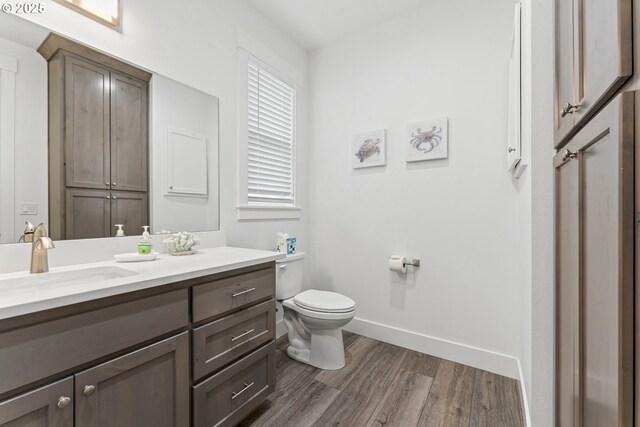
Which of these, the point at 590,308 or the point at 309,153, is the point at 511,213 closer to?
the point at 590,308

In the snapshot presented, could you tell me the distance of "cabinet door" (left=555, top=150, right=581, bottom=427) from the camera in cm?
78

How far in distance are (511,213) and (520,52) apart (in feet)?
3.17

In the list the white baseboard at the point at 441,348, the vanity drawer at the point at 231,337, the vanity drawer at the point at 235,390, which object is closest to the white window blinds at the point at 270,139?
the vanity drawer at the point at 231,337

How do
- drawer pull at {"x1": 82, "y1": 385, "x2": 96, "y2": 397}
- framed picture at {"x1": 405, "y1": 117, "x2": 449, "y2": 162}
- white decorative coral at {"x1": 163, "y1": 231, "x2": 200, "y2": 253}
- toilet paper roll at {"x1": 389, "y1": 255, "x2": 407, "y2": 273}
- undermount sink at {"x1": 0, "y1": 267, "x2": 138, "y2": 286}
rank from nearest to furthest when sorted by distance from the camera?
1. drawer pull at {"x1": 82, "y1": 385, "x2": 96, "y2": 397}
2. undermount sink at {"x1": 0, "y1": 267, "x2": 138, "y2": 286}
3. white decorative coral at {"x1": 163, "y1": 231, "x2": 200, "y2": 253}
4. framed picture at {"x1": 405, "y1": 117, "x2": 449, "y2": 162}
5. toilet paper roll at {"x1": 389, "y1": 255, "x2": 407, "y2": 273}

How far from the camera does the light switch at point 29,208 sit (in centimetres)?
120

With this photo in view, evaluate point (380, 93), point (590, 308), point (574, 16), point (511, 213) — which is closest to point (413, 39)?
Result: point (380, 93)

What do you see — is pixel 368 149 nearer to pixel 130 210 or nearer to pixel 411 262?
pixel 411 262

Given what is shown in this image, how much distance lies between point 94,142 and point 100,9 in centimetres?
66

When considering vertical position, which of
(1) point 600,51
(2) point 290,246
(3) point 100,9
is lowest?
(2) point 290,246

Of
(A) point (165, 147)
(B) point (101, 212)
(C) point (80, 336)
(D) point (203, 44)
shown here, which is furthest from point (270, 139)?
(C) point (80, 336)

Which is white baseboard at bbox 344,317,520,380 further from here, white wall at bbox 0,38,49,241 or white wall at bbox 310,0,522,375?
white wall at bbox 0,38,49,241

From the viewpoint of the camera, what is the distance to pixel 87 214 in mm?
1356

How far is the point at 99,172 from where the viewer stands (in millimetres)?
1397

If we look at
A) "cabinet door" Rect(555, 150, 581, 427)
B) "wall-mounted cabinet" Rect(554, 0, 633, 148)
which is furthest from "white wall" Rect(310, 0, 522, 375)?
"wall-mounted cabinet" Rect(554, 0, 633, 148)
